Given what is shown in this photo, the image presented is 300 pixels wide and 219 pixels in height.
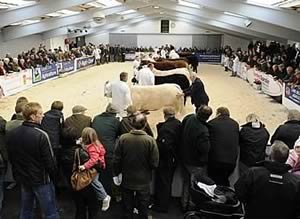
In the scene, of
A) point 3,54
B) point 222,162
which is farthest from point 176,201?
point 3,54

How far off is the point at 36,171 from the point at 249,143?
98.1 inches

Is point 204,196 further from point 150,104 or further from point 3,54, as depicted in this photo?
point 3,54

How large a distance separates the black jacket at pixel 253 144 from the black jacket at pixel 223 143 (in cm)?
12

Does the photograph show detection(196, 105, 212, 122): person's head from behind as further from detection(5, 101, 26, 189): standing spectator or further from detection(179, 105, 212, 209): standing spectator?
detection(5, 101, 26, 189): standing spectator

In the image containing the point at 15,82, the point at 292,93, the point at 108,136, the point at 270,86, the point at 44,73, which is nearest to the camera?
the point at 108,136

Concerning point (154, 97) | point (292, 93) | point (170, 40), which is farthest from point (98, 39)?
point (154, 97)

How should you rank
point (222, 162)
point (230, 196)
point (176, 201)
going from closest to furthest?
point (230, 196)
point (222, 162)
point (176, 201)

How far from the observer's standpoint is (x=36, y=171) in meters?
4.05

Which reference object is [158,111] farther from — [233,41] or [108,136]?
[233,41]

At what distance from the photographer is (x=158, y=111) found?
1107 centimetres

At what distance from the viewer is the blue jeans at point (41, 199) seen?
13.6 feet

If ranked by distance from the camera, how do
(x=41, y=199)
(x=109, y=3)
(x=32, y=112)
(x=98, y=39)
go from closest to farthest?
(x=32, y=112), (x=41, y=199), (x=109, y=3), (x=98, y=39)

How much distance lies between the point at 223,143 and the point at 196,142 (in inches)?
13.3

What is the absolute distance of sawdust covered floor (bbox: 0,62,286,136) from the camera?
35.6ft
